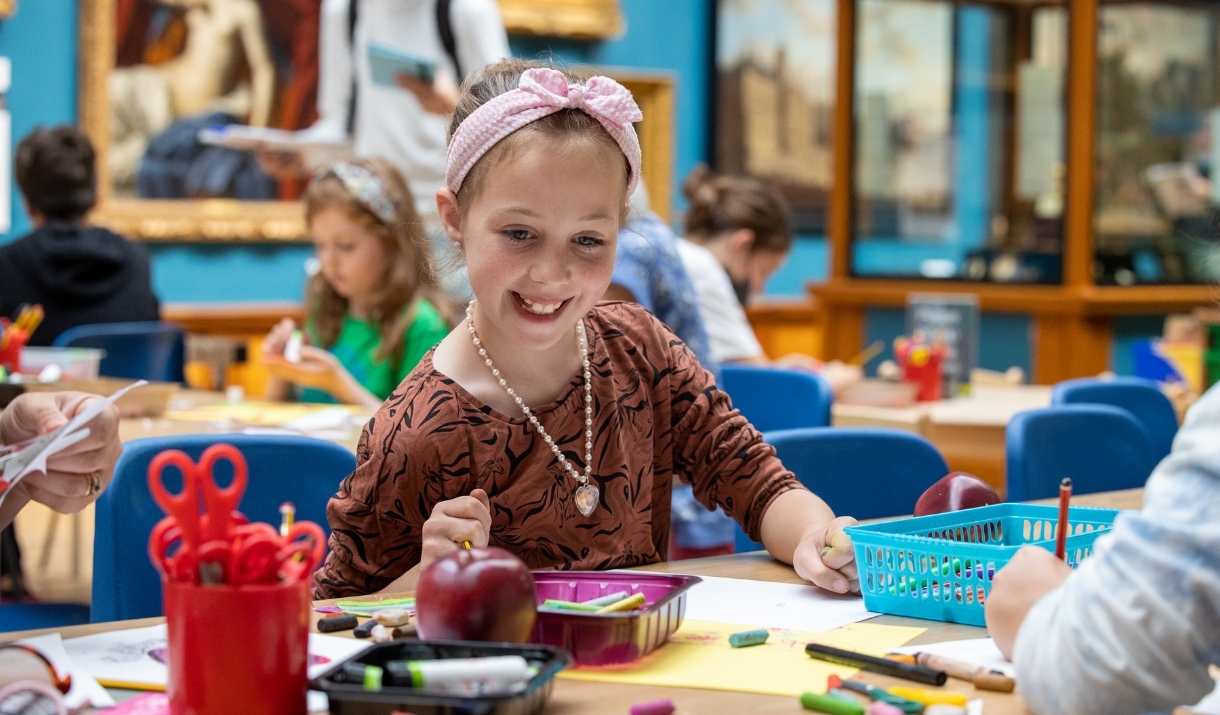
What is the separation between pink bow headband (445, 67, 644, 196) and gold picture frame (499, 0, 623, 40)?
222 inches

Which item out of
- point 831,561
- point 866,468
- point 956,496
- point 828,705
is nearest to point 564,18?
point 866,468

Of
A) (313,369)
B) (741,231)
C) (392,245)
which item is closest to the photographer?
(313,369)

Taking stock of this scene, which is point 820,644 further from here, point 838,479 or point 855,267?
point 855,267

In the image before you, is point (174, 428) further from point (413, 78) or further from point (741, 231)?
point (741, 231)

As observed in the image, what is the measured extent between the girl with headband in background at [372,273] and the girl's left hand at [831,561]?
1.92 m

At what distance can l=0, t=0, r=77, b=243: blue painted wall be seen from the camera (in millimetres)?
5770

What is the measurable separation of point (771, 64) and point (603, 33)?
1.26 m

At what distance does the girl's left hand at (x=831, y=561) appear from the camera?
1.51m

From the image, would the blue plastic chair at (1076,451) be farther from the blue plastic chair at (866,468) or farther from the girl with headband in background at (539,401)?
the girl with headband in background at (539,401)

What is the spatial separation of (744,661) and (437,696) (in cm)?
36

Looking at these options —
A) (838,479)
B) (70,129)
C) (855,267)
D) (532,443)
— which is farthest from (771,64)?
(532,443)

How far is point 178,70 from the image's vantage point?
619 cm

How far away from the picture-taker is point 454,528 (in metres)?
1.35

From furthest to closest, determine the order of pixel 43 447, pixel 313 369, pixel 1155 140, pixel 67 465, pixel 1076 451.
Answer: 1. pixel 1155 140
2. pixel 313 369
3. pixel 1076 451
4. pixel 67 465
5. pixel 43 447
